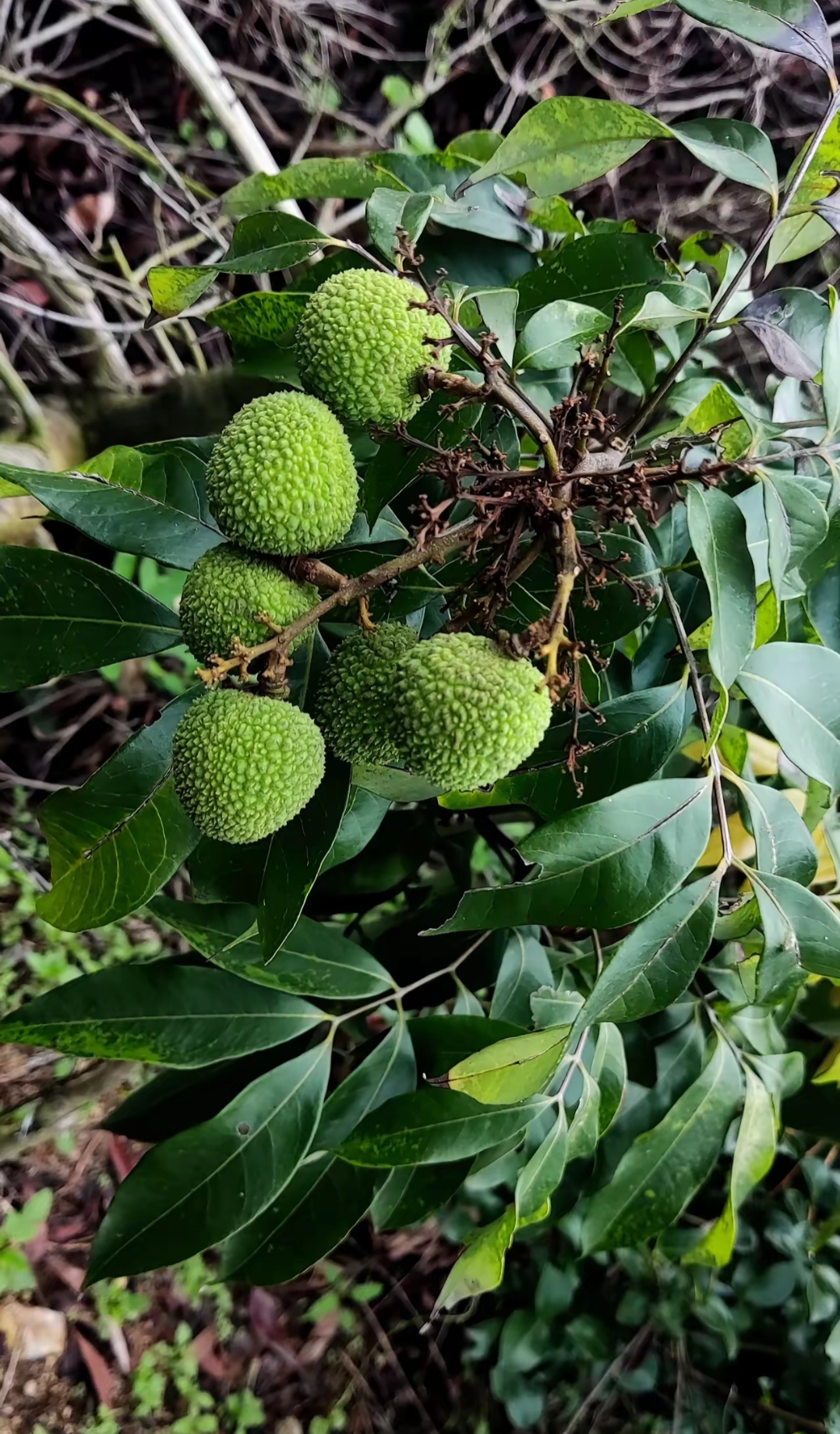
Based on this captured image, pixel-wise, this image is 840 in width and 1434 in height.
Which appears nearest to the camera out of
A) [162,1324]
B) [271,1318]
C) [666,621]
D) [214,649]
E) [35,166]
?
[214,649]

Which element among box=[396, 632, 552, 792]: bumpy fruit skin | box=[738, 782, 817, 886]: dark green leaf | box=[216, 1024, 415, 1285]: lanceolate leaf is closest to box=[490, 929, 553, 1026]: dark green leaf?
box=[216, 1024, 415, 1285]: lanceolate leaf

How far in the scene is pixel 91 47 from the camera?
6.41 feet

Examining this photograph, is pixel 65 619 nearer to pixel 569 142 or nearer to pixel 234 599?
pixel 234 599

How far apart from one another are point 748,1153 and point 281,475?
875 mm

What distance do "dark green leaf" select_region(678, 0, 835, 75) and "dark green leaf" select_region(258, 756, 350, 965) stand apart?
602 millimetres

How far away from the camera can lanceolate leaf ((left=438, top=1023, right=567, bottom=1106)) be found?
75 centimetres

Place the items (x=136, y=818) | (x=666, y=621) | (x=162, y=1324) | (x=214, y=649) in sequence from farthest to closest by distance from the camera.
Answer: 1. (x=162, y=1324)
2. (x=666, y=621)
3. (x=136, y=818)
4. (x=214, y=649)

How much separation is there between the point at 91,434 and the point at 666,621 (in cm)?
120

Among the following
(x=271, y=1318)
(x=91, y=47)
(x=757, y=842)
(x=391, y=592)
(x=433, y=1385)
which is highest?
(x=91, y=47)

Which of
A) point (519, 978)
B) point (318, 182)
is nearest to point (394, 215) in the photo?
point (318, 182)

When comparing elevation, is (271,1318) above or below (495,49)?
below

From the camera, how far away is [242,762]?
0.61m

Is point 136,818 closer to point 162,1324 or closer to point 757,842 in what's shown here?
point 757,842

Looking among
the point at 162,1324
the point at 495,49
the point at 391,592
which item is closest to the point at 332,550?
the point at 391,592
